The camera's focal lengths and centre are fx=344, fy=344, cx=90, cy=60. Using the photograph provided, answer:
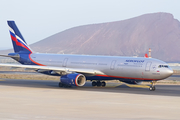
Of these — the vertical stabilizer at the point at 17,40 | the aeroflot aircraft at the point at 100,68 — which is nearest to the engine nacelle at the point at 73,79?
the aeroflot aircraft at the point at 100,68

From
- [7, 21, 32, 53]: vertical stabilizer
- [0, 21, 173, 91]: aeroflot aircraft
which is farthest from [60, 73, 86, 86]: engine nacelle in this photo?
[7, 21, 32, 53]: vertical stabilizer

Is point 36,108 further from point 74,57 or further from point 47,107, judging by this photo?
point 74,57

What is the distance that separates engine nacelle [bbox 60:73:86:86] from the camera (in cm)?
3404

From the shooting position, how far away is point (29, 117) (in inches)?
635

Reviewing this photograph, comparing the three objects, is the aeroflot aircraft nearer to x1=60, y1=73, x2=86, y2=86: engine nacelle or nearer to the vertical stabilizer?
x1=60, y1=73, x2=86, y2=86: engine nacelle

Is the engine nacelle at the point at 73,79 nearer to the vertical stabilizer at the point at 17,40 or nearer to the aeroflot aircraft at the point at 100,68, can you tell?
the aeroflot aircraft at the point at 100,68

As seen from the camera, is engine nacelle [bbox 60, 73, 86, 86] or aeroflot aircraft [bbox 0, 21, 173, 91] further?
engine nacelle [bbox 60, 73, 86, 86]

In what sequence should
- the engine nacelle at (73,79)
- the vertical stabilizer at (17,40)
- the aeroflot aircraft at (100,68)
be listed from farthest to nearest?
the vertical stabilizer at (17,40) → the engine nacelle at (73,79) → the aeroflot aircraft at (100,68)

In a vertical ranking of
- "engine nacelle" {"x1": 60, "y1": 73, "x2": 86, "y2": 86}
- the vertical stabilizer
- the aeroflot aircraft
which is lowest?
"engine nacelle" {"x1": 60, "y1": 73, "x2": 86, "y2": 86}

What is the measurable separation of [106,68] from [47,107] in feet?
56.6

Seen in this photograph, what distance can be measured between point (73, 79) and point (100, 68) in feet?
13.5

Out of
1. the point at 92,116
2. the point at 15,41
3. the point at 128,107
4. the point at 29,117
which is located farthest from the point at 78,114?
the point at 15,41

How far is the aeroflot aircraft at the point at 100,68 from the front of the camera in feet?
110

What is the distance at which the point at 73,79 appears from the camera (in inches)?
1341
